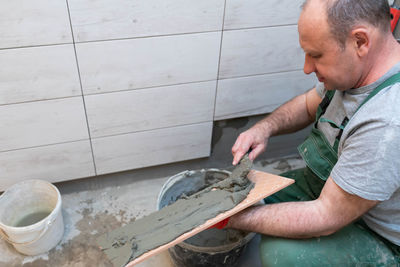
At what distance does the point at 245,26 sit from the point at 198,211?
3.21 ft

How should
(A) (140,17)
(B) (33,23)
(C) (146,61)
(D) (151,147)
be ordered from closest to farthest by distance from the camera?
1. (B) (33,23)
2. (A) (140,17)
3. (C) (146,61)
4. (D) (151,147)

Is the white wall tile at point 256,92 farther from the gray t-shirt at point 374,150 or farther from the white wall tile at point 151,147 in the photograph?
the gray t-shirt at point 374,150

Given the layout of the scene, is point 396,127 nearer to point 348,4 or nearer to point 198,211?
point 348,4

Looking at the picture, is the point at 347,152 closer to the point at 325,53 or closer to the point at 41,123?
the point at 325,53

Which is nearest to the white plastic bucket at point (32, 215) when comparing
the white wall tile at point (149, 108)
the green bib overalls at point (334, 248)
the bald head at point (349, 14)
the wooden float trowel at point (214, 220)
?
the white wall tile at point (149, 108)

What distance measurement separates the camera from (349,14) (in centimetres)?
105

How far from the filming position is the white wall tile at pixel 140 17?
1.51 metres

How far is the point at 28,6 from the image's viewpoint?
1421 millimetres

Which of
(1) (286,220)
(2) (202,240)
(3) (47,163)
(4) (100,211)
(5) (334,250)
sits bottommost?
(4) (100,211)

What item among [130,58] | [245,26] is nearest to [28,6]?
[130,58]

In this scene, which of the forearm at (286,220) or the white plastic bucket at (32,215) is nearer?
the forearm at (286,220)

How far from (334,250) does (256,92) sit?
1026mm

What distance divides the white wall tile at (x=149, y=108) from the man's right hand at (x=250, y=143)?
19.4 inches

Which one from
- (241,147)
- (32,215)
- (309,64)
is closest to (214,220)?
(241,147)
